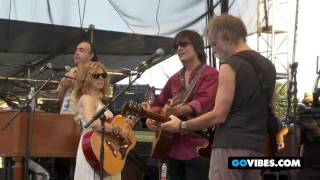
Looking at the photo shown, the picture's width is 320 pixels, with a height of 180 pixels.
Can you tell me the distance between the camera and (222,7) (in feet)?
25.8

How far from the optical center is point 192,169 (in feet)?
14.7

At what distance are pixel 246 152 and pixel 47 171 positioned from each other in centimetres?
307

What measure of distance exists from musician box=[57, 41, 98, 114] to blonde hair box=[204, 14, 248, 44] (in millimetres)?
2372

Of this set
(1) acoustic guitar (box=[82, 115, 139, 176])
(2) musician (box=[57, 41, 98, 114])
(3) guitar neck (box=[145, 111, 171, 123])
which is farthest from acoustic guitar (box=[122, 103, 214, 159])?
(2) musician (box=[57, 41, 98, 114])

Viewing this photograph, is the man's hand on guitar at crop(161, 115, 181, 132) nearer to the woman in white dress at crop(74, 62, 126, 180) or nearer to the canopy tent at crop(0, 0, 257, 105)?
the woman in white dress at crop(74, 62, 126, 180)

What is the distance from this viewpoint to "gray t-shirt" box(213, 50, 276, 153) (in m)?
3.57

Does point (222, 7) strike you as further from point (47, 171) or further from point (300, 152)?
point (47, 171)

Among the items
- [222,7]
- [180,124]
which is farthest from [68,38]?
[180,124]

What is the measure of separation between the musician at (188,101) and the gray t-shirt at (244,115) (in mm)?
799

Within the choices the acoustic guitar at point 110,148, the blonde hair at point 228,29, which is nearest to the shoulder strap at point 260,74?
the blonde hair at point 228,29

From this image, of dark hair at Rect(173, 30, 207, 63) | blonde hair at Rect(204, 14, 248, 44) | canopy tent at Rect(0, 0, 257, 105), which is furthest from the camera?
canopy tent at Rect(0, 0, 257, 105)

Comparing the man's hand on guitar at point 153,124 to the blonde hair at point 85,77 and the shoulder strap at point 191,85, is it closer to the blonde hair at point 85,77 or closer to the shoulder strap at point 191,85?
the shoulder strap at point 191,85

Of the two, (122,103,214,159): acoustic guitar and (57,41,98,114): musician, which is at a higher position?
(57,41,98,114): musician

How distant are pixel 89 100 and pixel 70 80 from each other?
794mm
